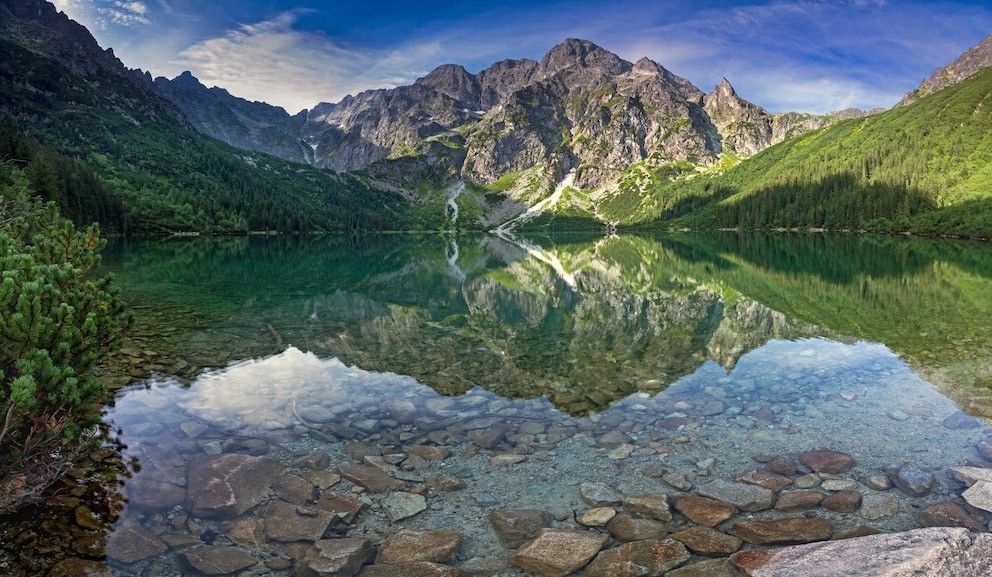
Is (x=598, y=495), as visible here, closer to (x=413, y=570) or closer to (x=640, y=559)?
(x=640, y=559)

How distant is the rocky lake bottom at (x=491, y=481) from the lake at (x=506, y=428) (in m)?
0.07

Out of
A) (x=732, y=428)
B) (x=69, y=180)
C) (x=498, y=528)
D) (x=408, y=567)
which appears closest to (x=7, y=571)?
(x=408, y=567)

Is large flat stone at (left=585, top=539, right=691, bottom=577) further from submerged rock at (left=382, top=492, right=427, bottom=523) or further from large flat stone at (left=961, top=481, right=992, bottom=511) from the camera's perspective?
large flat stone at (left=961, top=481, right=992, bottom=511)

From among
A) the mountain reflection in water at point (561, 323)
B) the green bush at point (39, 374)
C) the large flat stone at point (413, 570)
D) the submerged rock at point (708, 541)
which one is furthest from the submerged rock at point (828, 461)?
the green bush at point (39, 374)

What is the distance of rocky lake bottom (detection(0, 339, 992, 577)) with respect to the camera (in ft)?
27.0

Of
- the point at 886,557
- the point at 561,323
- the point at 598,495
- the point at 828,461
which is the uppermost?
the point at 561,323

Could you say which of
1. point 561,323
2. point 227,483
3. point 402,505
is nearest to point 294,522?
point 402,505

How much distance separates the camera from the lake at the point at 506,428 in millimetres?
9141

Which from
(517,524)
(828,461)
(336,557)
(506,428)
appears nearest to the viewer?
(336,557)

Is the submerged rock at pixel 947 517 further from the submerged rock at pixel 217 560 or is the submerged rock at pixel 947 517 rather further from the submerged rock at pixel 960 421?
the submerged rock at pixel 217 560

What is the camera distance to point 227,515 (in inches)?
373

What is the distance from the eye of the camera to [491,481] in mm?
11289

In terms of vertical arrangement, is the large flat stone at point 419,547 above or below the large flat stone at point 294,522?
below

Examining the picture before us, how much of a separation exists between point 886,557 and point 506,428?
29.5 feet
